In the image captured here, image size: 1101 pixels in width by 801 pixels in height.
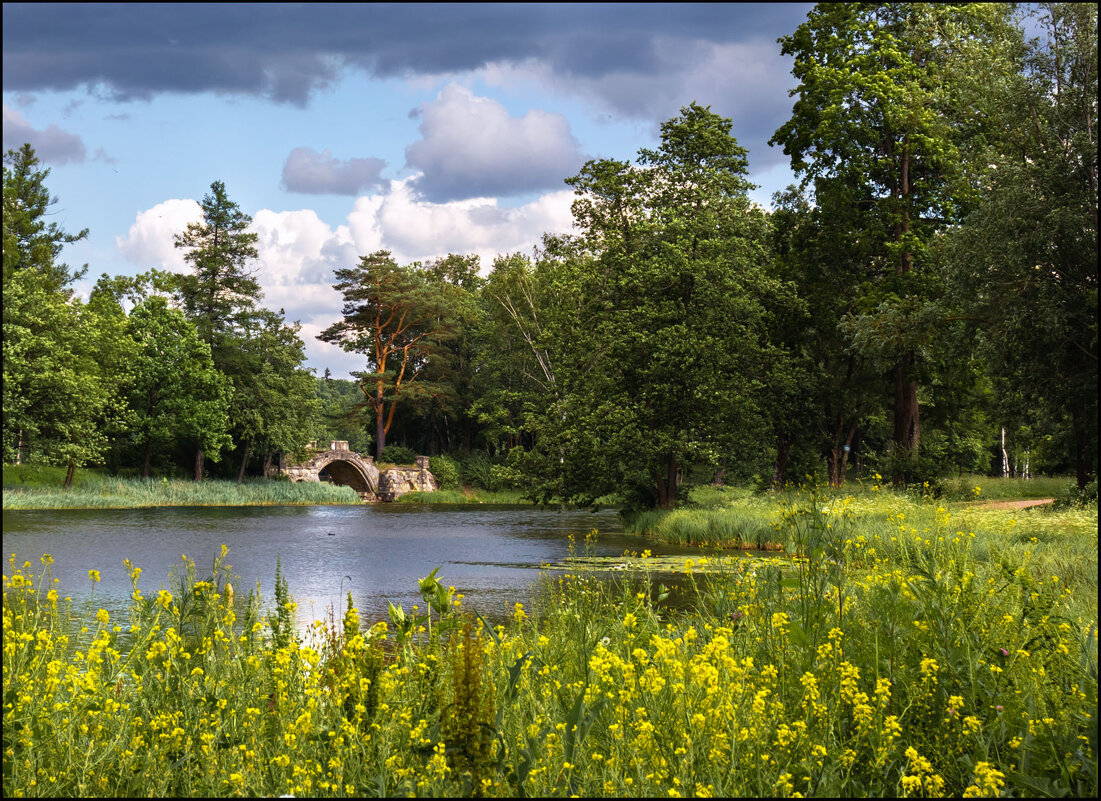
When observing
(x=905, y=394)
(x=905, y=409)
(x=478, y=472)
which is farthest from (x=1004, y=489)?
(x=478, y=472)

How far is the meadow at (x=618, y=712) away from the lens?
3373mm

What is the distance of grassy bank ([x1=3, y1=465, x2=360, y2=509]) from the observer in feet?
110

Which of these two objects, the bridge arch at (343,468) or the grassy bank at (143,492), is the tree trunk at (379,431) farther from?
the grassy bank at (143,492)

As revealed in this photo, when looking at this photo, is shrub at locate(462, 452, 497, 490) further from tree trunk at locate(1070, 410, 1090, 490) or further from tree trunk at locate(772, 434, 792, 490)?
tree trunk at locate(1070, 410, 1090, 490)

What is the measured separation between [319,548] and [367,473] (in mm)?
32184

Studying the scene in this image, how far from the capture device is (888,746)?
3.62 meters

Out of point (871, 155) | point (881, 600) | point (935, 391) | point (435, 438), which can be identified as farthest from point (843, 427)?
point (435, 438)

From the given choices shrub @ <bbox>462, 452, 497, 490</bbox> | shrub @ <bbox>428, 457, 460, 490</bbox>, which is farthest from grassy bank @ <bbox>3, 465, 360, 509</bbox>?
shrub @ <bbox>462, 452, 497, 490</bbox>

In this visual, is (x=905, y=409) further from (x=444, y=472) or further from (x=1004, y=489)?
(x=444, y=472)

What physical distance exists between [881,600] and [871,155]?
2365 cm

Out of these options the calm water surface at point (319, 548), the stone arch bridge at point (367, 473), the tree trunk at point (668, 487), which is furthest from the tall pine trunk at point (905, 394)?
the stone arch bridge at point (367, 473)

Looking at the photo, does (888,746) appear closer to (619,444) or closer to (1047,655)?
(1047,655)

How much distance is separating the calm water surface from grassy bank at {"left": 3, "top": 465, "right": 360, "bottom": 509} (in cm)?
213

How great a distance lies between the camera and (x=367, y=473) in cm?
5447
